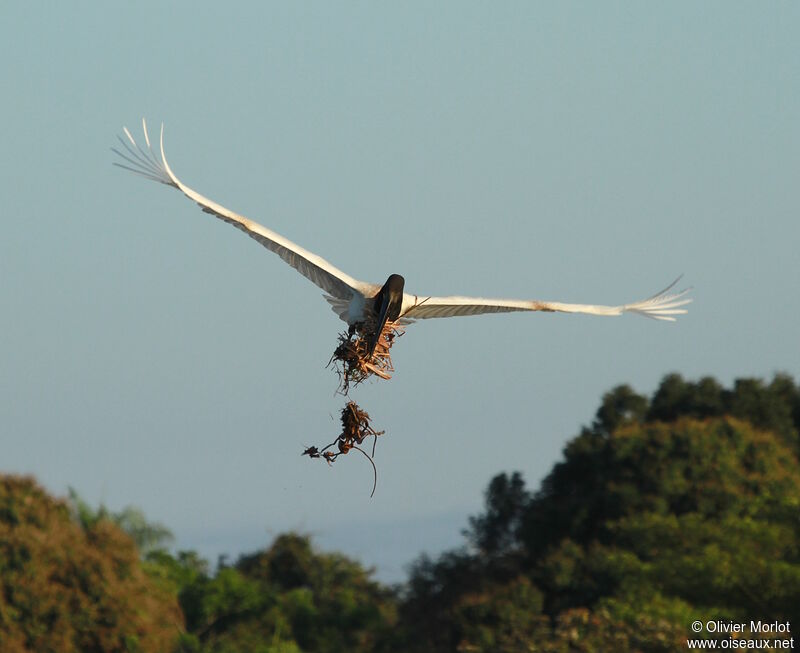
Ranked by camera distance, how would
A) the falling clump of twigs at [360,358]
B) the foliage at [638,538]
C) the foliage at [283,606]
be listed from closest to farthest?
the falling clump of twigs at [360,358] → the foliage at [638,538] → the foliage at [283,606]

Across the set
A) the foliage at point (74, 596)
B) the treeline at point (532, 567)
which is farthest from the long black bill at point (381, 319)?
the foliage at point (74, 596)

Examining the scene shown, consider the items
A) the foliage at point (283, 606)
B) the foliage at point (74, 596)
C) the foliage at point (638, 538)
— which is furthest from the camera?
the foliage at point (283, 606)

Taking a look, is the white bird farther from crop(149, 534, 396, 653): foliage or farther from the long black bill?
crop(149, 534, 396, 653): foliage

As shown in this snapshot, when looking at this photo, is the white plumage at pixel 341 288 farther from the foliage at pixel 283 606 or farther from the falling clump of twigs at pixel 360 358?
the foliage at pixel 283 606

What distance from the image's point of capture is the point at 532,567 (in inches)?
1592

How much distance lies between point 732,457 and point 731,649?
597 inches

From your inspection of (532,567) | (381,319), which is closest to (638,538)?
(532,567)

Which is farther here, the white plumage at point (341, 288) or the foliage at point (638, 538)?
the foliage at point (638, 538)

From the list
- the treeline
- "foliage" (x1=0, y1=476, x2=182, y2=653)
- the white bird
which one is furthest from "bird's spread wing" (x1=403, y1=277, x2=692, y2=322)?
"foliage" (x1=0, y1=476, x2=182, y2=653)

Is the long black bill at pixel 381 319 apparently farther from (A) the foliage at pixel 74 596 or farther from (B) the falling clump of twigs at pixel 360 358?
(A) the foliage at pixel 74 596

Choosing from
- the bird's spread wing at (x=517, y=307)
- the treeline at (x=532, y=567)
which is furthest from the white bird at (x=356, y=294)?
the treeline at (x=532, y=567)

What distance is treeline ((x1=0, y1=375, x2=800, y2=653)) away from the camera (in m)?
26.9

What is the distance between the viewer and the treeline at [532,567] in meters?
26.9

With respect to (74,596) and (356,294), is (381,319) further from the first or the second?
(74,596)
